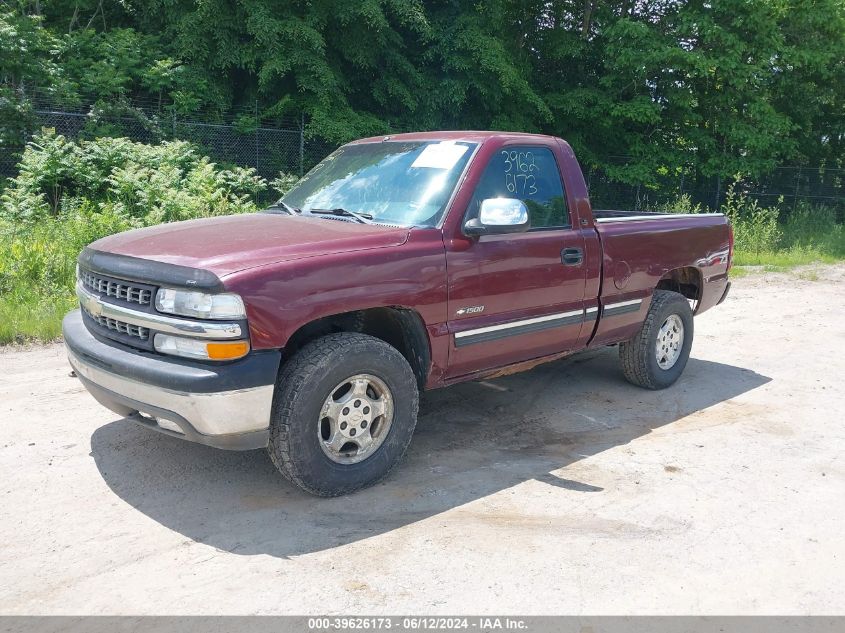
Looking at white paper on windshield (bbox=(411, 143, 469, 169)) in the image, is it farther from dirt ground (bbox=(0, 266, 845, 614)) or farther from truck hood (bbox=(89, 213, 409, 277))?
dirt ground (bbox=(0, 266, 845, 614))

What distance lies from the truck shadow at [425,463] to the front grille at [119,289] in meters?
1.08

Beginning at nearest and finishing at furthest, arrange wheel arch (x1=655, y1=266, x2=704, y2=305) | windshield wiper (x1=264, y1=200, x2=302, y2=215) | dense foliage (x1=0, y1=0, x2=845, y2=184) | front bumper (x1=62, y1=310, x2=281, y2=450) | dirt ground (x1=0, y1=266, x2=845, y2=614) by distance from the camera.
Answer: dirt ground (x1=0, y1=266, x2=845, y2=614)
front bumper (x1=62, y1=310, x2=281, y2=450)
windshield wiper (x1=264, y1=200, x2=302, y2=215)
wheel arch (x1=655, y1=266, x2=704, y2=305)
dense foliage (x1=0, y1=0, x2=845, y2=184)

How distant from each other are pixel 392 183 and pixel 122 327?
1.92m

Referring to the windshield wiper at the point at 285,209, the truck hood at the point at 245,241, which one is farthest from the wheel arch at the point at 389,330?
the windshield wiper at the point at 285,209

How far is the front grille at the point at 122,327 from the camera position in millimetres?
3902

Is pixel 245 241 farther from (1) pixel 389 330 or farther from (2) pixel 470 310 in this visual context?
(2) pixel 470 310

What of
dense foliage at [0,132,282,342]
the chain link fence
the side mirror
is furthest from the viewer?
the chain link fence

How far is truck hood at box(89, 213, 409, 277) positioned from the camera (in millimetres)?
3820

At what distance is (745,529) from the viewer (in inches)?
158

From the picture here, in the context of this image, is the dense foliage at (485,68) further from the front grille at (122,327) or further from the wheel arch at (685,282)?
the front grille at (122,327)

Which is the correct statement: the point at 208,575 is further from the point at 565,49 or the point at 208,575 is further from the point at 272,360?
the point at 565,49

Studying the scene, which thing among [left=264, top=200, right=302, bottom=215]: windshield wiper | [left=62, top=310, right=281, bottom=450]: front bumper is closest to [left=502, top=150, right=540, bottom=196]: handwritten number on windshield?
[left=264, top=200, right=302, bottom=215]: windshield wiper

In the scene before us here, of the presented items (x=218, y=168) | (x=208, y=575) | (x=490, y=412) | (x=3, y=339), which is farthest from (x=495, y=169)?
(x=218, y=168)

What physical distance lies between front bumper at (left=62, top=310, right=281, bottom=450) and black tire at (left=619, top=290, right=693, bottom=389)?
11.7 feet
